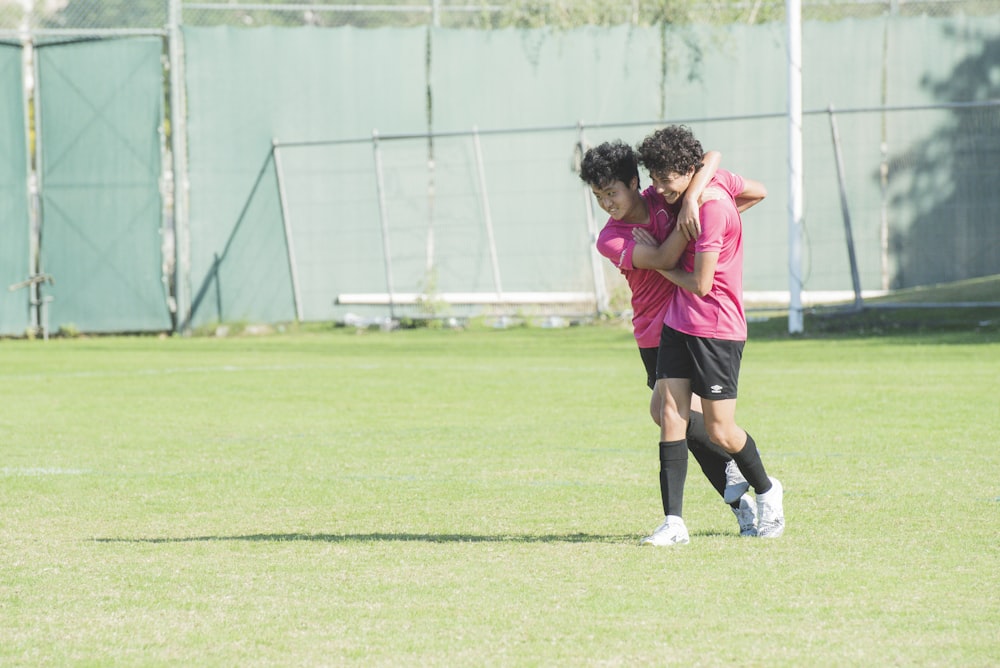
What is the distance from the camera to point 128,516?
23.4 ft

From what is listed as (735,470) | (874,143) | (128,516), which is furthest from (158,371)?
(874,143)

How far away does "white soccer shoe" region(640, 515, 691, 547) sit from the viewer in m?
5.98

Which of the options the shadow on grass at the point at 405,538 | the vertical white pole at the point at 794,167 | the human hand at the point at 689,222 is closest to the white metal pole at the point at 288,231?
the vertical white pole at the point at 794,167

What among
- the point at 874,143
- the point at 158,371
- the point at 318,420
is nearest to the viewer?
the point at 318,420

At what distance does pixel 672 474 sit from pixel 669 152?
4.50ft

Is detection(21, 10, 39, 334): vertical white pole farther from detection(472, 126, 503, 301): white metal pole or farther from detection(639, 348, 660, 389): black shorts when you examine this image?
detection(639, 348, 660, 389): black shorts

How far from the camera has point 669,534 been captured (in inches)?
236

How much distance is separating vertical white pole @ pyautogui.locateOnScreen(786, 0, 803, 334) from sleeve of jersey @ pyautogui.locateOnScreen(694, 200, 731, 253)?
515 inches

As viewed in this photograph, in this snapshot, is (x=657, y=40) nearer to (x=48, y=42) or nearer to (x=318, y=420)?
(x=48, y=42)

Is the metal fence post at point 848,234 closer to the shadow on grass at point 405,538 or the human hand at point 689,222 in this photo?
the shadow on grass at point 405,538

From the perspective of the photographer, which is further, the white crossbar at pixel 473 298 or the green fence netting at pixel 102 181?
the white crossbar at pixel 473 298

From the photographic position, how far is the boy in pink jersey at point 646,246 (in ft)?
19.5

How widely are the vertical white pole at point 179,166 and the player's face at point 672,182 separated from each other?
1799 centimetres

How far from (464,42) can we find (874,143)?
6.78 metres
